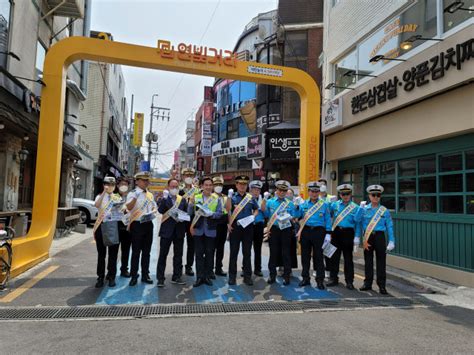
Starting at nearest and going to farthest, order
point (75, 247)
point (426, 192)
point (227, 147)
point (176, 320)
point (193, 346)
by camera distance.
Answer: point (193, 346) → point (176, 320) → point (426, 192) → point (75, 247) → point (227, 147)

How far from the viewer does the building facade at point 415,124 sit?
7219 mm

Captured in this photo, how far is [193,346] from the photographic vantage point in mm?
4004

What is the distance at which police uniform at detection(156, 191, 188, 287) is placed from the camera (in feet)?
21.4

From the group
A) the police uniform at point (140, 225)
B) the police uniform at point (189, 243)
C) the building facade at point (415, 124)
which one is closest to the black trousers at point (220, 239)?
the police uniform at point (189, 243)

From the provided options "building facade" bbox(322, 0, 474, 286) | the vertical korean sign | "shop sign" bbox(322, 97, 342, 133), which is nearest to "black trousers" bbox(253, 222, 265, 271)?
"building facade" bbox(322, 0, 474, 286)

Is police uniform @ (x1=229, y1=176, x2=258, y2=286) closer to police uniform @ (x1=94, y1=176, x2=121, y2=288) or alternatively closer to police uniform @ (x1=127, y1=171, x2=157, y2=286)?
police uniform @ (x1=127, y1=171, x2=157, y2=286)

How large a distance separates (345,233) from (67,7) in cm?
1230

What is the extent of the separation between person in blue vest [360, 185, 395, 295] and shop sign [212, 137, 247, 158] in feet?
77.3

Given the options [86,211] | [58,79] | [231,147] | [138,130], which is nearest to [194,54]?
[58,79]

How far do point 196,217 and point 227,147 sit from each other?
86.1 feet

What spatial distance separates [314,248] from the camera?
690 centimetres

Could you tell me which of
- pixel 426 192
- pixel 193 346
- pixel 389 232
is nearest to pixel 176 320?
pixel 193 346

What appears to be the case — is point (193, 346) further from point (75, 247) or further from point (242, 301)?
point (75, 247)

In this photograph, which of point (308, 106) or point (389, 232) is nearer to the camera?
point (389, 232)
